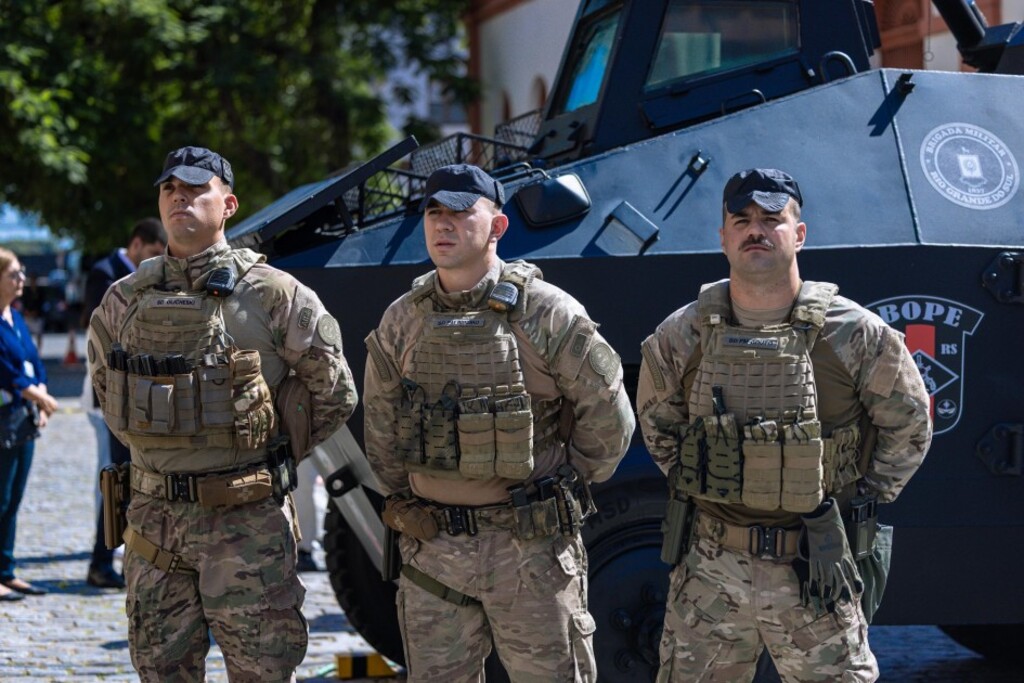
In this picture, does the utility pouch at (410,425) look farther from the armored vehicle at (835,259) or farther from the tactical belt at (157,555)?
the armored vehicle at (835,259)

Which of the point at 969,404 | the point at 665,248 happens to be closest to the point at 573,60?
the point at 665,248

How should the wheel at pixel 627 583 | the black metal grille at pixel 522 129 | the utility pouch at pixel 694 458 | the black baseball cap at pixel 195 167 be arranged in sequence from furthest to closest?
the black metal grille at pixel 522 129 → the wheel at pixel 627 583 → the black baseball cap at pixel 195 167 → the utility pouch at pixel 694 458

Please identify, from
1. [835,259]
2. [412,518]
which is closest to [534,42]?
[835,259]

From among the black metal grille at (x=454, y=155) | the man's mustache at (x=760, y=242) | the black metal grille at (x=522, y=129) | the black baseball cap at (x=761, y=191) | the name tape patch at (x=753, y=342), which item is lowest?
the name tape patch at (x=753, y=342)

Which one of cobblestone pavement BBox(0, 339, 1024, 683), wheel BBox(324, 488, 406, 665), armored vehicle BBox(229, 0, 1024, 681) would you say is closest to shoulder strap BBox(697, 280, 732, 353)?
armored vehicle BBox(229, 0, 1024, 681)

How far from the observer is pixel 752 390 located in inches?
148

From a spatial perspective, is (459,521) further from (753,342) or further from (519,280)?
(753,342)

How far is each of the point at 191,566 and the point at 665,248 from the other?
179 cm

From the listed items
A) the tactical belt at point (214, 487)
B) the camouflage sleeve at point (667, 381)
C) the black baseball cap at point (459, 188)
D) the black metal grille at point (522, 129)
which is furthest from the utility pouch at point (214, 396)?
the black metal grille at point (522, 129)

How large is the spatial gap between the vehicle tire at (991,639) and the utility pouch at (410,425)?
123 inches

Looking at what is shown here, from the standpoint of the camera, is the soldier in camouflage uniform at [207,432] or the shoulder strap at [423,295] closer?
the shoulder strap at [423,295]

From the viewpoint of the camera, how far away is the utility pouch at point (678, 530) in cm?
391

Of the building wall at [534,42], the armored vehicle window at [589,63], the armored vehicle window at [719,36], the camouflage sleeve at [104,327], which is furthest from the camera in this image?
the building wall at [534,42]

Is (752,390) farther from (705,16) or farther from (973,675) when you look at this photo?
(973,675)
